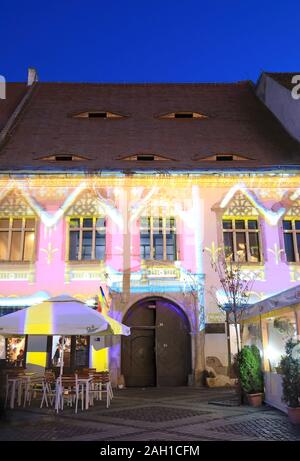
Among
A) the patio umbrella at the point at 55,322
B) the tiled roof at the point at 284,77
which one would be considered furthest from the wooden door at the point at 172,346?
the tiled roof at the point at 284,77

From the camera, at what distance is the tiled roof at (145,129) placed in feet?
58.7

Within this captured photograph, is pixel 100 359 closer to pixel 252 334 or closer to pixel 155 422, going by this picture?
pixel 252 334

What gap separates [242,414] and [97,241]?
912 cm

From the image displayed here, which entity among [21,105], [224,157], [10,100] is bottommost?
[224,157]

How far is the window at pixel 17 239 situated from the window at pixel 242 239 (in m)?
7.41

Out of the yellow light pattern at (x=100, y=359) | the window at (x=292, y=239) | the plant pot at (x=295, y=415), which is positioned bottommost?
the plant pot at (x=295, y=415)

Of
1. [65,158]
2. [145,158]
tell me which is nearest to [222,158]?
[145,158]

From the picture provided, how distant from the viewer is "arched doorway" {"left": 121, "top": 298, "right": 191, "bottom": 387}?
16234 millimetres

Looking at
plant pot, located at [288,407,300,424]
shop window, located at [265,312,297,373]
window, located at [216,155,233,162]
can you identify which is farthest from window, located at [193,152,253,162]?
plant pot, located at [288,407,300,424]

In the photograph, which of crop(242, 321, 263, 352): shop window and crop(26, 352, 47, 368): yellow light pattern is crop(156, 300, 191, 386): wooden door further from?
crop(26, 352, 47, 368): yellow light pattern

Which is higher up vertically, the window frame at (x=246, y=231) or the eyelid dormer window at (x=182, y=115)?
the eyelid dormer window at (x=182, y=115)

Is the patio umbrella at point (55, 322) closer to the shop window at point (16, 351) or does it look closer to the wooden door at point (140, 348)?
the wooden door at point (140, 348)

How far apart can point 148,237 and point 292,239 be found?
5.51 metres

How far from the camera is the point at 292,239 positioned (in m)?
17.3
